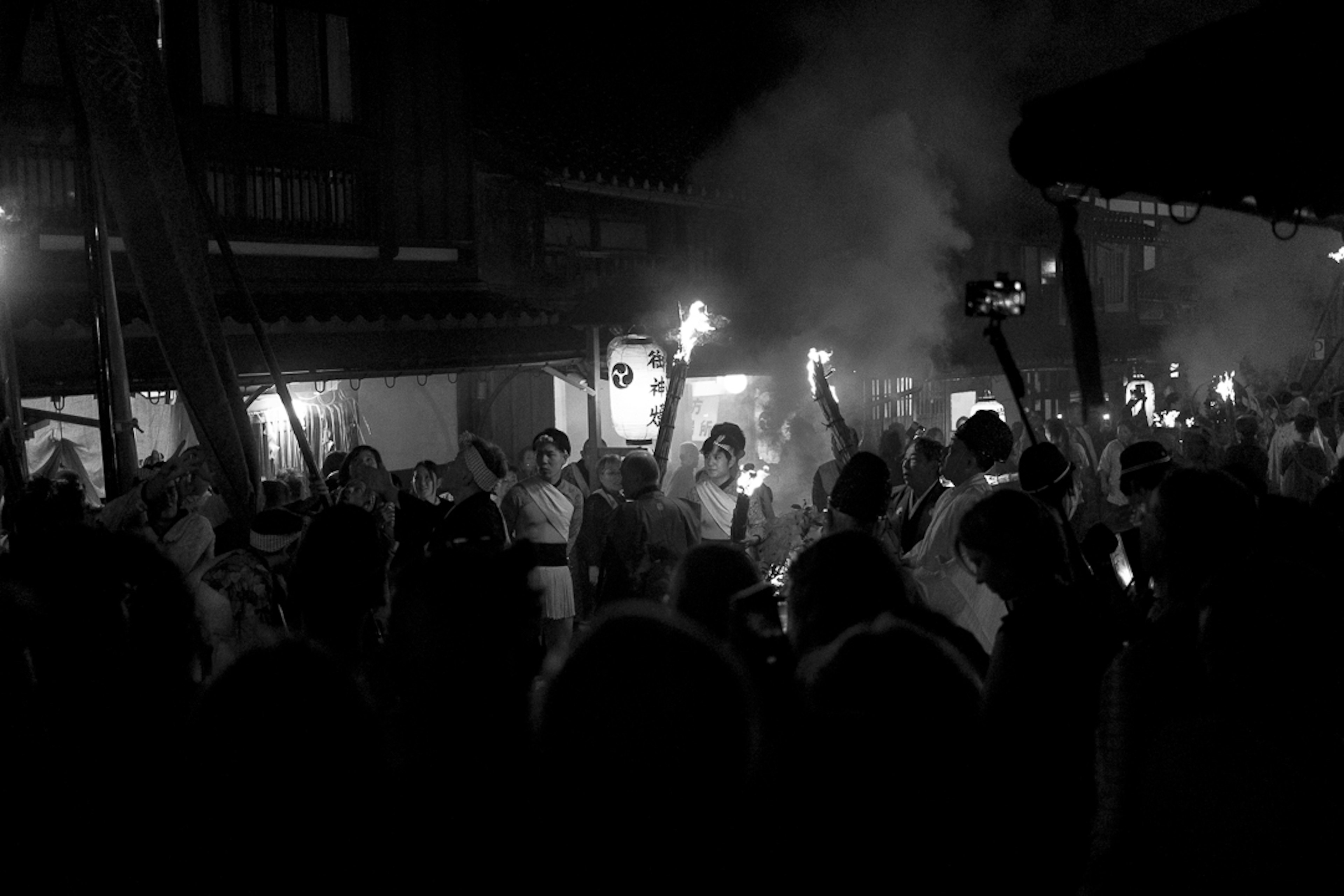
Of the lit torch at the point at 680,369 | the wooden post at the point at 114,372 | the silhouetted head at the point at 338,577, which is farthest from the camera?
the lit torch at the point at 680,369

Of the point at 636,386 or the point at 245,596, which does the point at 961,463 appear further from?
the point at 636,386

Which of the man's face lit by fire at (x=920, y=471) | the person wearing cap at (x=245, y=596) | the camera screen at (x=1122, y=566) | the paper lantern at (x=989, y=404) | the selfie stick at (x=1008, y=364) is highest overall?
the selfie stick at (x=1008, y=364)

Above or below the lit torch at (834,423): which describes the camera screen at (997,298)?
above

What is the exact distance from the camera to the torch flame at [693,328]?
11.9m

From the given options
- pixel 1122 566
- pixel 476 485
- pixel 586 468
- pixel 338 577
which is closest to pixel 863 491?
pixel 476 485

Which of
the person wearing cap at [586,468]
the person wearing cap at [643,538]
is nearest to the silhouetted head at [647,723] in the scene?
the person wearing cap at [643,538]

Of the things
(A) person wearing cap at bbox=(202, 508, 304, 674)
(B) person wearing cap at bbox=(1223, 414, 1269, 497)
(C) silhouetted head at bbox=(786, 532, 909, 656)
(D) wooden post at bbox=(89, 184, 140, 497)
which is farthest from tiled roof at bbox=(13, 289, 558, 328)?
(B) person wearing cap at bbox=(1223, 414, 1269, 497)

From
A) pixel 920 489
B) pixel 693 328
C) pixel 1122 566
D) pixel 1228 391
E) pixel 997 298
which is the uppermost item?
pixel 693 328

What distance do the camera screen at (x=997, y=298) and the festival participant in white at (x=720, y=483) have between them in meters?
4.22

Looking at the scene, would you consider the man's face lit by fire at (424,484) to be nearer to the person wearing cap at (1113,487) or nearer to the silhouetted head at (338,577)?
the silhouetted head at (338,577)

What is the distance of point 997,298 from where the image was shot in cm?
496

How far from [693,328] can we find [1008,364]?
7.54 metres

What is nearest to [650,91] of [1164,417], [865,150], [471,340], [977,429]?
[865,150]

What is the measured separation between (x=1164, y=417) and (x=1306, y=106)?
64.6 ft
